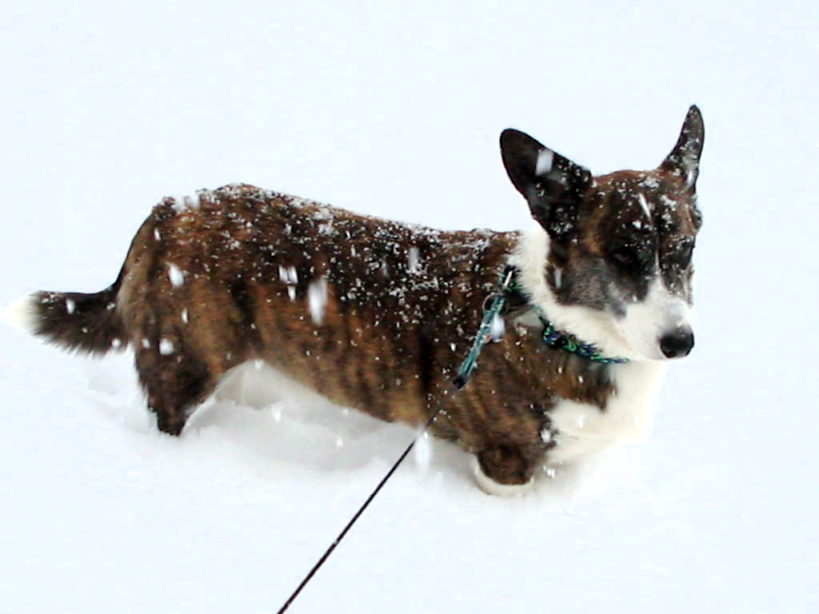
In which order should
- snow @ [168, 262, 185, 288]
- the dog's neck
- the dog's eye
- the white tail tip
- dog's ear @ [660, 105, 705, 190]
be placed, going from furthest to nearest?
the white tail tip, snow @ [168, 262, 185, 288], dog's ear @ [660, 105, 705, 190], the dog's neck, the dog's eye

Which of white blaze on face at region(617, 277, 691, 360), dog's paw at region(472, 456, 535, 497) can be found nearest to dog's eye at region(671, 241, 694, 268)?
white blaze on face at region(617, 277, 691, 360)

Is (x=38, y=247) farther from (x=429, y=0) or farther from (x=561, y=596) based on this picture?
(x=429, y=0)

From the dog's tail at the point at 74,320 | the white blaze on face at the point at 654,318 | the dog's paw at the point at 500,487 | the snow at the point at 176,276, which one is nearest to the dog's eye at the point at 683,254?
the white blaze on face at the point at 654,318

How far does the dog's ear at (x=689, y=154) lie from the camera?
306cm

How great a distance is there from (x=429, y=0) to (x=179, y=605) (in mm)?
9054

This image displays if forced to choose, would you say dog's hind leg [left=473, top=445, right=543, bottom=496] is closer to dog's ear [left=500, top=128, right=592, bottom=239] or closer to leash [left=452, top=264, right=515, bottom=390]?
leash [left=452, top=264, right=515, bottom=390]

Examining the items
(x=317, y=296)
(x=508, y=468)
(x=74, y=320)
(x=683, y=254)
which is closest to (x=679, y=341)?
(x=683, y=254)

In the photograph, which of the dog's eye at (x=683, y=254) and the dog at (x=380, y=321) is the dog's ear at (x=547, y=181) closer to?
the dog at (x=380, y=321)

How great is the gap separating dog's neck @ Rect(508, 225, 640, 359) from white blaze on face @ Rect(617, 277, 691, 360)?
14 centimetres

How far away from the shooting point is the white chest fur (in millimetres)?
3100

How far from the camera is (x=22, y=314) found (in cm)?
347

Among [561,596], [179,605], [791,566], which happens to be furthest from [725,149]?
[179,605]

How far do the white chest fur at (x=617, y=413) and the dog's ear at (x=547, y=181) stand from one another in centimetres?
63

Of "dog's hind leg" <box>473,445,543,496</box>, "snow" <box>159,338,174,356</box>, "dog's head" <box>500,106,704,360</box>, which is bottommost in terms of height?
"dog's hind leg" <box>473,445,543,496</box>
